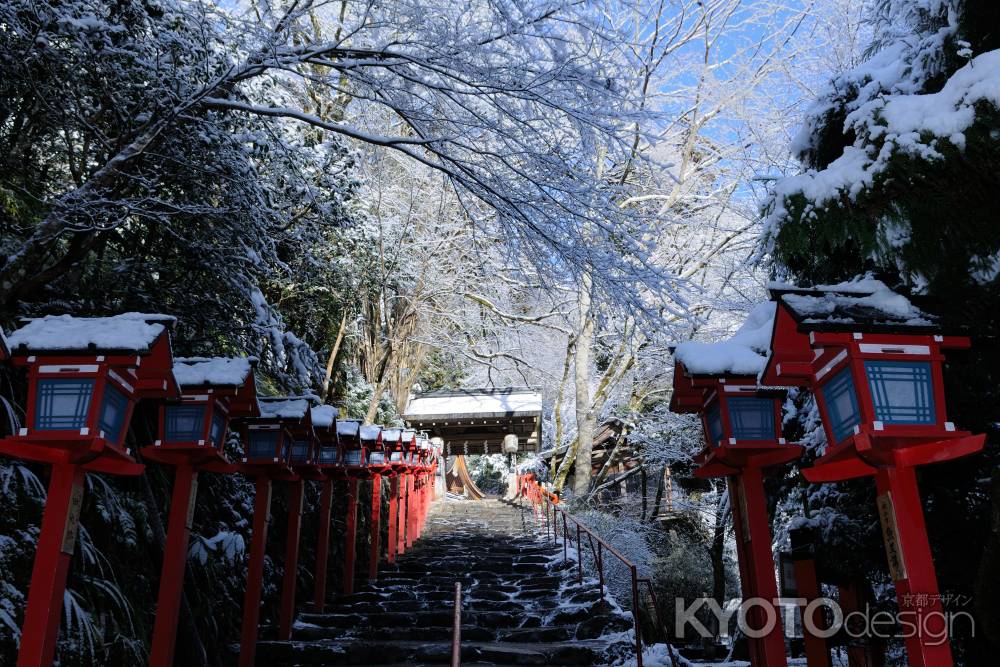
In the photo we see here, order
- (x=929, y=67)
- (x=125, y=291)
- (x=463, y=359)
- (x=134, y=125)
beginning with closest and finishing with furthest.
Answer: (x=929, y=67) < (x=134, y=125) < (x=125, y=291) < (x=463, y=359)

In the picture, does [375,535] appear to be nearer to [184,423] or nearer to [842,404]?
[184,423]

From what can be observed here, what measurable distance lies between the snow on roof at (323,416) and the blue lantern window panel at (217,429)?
2.81 metres

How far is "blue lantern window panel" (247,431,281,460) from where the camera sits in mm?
6309

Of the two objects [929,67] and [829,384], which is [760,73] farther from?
[829,384]

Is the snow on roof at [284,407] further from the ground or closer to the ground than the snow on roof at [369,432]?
closer to the ground

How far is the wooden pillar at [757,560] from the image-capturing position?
12.9 feet

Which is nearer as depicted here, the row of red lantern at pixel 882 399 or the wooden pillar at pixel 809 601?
the row of red lantern at pixel 882 399

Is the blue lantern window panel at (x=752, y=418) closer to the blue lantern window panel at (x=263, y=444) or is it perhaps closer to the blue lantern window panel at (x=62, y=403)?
the blue lantern window panel at (x=62, y=403)

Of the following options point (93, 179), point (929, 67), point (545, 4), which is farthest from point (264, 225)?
point (929, 67)

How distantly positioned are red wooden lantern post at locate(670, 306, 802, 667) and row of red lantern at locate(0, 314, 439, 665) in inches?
128

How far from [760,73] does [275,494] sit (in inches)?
566

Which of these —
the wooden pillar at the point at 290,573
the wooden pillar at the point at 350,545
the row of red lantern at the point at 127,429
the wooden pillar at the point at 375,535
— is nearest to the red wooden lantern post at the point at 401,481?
the wooden pillar at the point at 375,535

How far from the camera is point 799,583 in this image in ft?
15.2

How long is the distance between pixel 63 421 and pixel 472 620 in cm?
534
